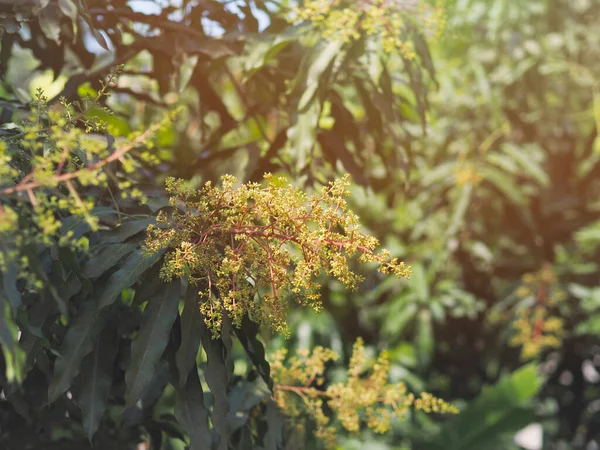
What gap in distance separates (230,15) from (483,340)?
4.99ft

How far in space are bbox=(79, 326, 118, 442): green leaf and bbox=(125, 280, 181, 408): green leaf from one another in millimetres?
83

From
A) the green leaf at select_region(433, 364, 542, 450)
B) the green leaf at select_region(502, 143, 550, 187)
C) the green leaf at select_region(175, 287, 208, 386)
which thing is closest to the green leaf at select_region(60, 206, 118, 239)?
the green leaf at select_region(175, 287, 208, 386)

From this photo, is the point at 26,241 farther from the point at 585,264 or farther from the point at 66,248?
the point at 585,264

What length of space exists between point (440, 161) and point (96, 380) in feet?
5.28

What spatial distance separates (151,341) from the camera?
88 centimetres

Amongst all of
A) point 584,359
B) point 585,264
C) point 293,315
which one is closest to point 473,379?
point 584,359

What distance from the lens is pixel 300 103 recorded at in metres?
1.27

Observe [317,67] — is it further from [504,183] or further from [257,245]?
[504,183]

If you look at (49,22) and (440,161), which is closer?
(49,22)

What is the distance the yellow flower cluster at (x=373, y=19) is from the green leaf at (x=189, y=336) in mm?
512

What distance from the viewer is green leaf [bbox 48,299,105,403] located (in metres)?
0.87

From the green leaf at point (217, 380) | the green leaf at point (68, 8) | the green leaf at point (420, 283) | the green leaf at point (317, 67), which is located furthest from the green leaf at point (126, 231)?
the green leaf at point (420, 283)

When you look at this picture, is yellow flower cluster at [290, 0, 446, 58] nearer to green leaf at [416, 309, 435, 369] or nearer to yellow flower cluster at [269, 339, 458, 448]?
yellow flower cluster at [269, 339, 458, 448]

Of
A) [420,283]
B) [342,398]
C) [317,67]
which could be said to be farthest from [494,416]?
[317,67]
